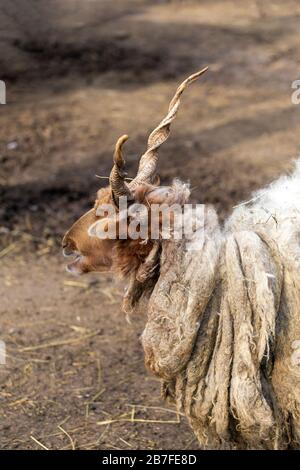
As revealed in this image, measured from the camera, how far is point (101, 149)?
9375 millimetres

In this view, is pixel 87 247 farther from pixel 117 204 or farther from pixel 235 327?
pixel 235 327

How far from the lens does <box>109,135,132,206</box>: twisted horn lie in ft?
12.0

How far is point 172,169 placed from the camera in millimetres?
8859

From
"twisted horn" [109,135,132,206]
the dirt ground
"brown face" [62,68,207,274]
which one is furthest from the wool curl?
the dirt ground

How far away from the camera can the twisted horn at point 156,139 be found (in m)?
3.98

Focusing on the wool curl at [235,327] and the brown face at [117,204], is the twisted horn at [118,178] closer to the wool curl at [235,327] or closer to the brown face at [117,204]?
the brown face at [117,204]

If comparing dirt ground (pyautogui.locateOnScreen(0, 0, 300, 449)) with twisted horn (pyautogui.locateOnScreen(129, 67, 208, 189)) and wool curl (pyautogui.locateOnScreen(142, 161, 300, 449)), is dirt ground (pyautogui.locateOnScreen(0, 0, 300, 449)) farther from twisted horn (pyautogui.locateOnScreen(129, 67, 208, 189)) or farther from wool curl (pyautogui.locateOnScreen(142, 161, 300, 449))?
twisted horn (pyautogui.locateOnScreen(129, 67, 208, 189))

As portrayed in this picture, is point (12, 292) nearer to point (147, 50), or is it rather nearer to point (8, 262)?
point (8, 262)

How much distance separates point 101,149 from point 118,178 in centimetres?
570

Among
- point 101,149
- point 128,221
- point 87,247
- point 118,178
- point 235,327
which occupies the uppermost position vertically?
point 118,178

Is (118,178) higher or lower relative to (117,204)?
higher

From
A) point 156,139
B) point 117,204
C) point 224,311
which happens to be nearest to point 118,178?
point 117,204

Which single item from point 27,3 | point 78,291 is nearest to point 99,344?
point 78,291

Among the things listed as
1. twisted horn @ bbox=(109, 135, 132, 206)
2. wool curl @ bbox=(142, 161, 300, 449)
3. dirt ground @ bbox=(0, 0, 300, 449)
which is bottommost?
dirt ground @ bbox=(0, 0, 300, 449)
